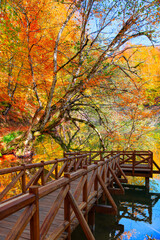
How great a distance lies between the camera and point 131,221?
720cm

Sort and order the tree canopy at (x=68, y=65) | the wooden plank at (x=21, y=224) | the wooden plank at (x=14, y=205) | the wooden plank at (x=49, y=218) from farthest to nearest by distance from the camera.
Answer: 1. the tree canopy at (x=68, y=65)
2. the wooden plank at (x=49, y=218)
3. the wooden plank at (x=21, y=224)
4. the wooden plank at (x=14, y=205)

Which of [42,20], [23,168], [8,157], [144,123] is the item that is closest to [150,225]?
[23,168]

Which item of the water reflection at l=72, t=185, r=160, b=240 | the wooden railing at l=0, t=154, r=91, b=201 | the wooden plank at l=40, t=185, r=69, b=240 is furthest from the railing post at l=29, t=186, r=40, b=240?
the water reflection at l=72, t=185, r=160, b=240

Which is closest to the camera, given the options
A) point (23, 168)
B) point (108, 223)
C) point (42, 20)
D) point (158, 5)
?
point (23, 168)

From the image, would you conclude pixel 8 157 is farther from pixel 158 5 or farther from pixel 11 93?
pixel 158 5

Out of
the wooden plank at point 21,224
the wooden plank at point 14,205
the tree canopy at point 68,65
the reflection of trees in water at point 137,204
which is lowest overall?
the reflection of trees in water at point 137,204

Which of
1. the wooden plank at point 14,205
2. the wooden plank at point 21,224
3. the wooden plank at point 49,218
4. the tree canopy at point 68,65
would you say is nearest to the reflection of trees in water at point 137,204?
the tree canopy at point 68,65

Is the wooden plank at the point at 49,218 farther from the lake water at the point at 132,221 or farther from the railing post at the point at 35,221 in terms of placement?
the lake water at the point at 132,221

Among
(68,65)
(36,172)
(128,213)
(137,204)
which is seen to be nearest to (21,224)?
(36,172)

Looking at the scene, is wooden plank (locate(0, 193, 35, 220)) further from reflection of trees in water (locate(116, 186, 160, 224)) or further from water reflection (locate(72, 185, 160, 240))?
reflection of trees in water (locate(116, 186, 160, 224))

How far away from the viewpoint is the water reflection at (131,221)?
601 centimetres

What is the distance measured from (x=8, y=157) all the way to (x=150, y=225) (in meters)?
8.72

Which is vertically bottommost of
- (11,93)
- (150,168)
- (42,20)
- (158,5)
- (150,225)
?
(150,225)

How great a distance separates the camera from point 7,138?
40.9ft
